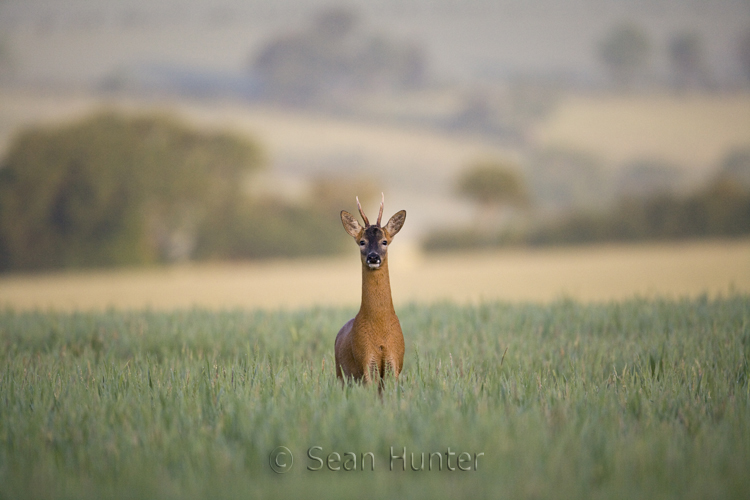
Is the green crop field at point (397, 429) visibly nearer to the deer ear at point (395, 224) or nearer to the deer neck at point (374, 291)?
the deer neck at point (374, 291)

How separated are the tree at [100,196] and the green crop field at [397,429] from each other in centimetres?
2107

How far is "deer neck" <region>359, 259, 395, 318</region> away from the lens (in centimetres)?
554

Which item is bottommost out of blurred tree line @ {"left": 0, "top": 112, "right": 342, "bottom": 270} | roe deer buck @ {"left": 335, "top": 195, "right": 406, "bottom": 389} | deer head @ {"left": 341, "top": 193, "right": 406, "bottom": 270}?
roe deer buck @ {"left": 335, "top": 195, "right": 406, "bottom": 389}

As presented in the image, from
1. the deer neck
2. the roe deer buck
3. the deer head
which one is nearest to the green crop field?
the roe deer buck

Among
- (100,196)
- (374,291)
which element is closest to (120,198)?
(100,196)

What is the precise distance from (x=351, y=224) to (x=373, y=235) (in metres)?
0.24

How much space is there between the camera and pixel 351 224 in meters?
5.39

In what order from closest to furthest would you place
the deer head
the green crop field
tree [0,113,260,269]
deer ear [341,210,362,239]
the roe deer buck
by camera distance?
1. the green crop field
2. the deer head
3. deer ear [341,210,362,239]
4. the roe deer buck
5. tree [0,113,260,269]

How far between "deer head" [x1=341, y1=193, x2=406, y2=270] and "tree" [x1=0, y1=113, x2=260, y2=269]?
946 inches

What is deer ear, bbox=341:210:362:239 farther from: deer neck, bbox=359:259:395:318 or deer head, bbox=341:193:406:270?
deer neck, bbox=359:259:395:318

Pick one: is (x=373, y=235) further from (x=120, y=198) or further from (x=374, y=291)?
(x=120, y=198)

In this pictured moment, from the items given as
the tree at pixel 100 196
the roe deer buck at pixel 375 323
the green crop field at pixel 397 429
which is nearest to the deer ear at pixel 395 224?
the roe deer buck at pixel 375 323

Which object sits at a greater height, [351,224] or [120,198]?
[120,198]

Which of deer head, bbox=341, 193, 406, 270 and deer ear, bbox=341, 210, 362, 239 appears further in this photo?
deer ear, bbox=341, 210, 362, 239
